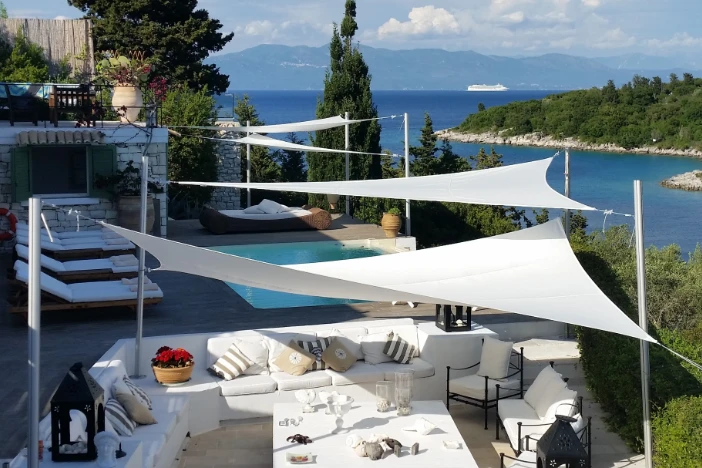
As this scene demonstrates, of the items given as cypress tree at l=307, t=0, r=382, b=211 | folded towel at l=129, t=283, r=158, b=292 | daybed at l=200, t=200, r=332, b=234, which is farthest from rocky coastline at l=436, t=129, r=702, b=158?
folded towel at l=129, t=283, r=158, b=292

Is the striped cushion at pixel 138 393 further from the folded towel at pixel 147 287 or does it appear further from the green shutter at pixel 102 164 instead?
the green shutter at pixel 102 164

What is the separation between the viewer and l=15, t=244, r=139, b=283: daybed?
Result: 33.9 feet

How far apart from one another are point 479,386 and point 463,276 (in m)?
1.15

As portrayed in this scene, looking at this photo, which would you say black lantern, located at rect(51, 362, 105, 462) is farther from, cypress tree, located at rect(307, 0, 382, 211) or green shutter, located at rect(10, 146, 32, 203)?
cypress tree, located at rect(307, 0, 382, 211)

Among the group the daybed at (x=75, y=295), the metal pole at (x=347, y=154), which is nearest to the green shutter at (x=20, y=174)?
the daybed at (x=75, y=295)

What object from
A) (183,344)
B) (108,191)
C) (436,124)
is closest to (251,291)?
(108,191)

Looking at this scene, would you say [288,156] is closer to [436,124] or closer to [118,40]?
[118,40]

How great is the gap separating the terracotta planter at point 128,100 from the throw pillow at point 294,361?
825 centimetres

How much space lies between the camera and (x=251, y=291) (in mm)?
12297

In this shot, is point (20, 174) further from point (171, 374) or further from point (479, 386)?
point (479, 386)

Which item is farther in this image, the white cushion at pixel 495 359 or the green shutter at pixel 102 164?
the green shutter at pixel 102 164

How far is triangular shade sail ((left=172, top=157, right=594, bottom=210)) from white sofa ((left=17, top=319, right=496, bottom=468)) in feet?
3.79

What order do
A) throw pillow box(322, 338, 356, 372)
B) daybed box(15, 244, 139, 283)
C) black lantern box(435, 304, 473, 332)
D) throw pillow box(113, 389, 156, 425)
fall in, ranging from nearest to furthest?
throw pillow box(113, 389, 156, 425) < throw pillow box(322, 338, 356, 372) < black lantern box(435, 304, 473, 332) < daybed box(15, 244, 139, 283)

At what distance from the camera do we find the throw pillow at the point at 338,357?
737 centimetres
